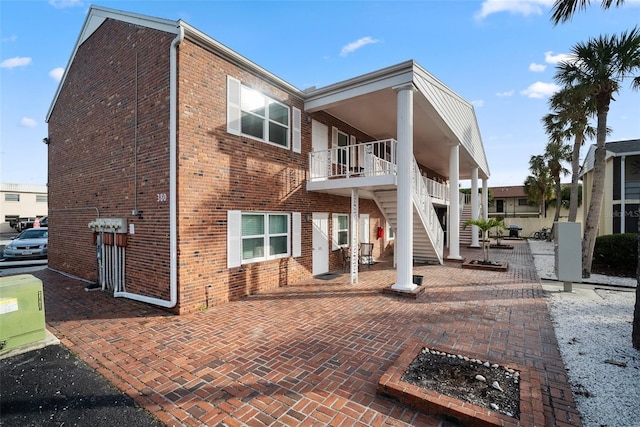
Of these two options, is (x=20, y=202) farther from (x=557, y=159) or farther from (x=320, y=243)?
(x=557, y=159)

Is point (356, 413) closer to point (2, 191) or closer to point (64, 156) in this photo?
point (64, 156)

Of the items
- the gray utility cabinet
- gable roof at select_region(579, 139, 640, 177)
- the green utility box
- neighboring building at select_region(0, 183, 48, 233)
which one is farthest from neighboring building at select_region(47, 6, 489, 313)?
neighboring building at select_region(0, 183, 48, 233)

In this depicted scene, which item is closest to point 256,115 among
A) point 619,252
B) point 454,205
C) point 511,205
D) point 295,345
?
point 295,345

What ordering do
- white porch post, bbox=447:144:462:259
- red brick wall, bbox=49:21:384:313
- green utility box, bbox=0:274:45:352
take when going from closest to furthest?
green utility box, bbox=0:274:45:352, red brick wall, bbox=49:21:384:313, white porch post, bbox=447:144:462:259

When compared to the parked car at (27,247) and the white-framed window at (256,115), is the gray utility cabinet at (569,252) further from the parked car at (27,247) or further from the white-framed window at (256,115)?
the parked car at (27,247)

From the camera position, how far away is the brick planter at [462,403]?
2688 mm

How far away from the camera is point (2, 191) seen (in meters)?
29.9

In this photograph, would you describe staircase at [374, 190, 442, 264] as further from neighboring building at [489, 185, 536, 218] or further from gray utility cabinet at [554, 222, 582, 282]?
neighboring building at [489, 185, 536, 218]

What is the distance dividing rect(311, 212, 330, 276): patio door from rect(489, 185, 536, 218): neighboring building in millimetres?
37941

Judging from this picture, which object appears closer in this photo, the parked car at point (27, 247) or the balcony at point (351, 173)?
the balcony at point (351, 173)

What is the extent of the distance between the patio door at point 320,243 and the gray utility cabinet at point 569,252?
671cm

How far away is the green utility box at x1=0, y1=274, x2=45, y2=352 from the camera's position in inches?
167

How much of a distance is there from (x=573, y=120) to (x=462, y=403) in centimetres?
1679

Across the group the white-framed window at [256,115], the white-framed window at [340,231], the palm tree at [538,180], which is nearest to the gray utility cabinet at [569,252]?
the white-framed window at [340,231]
